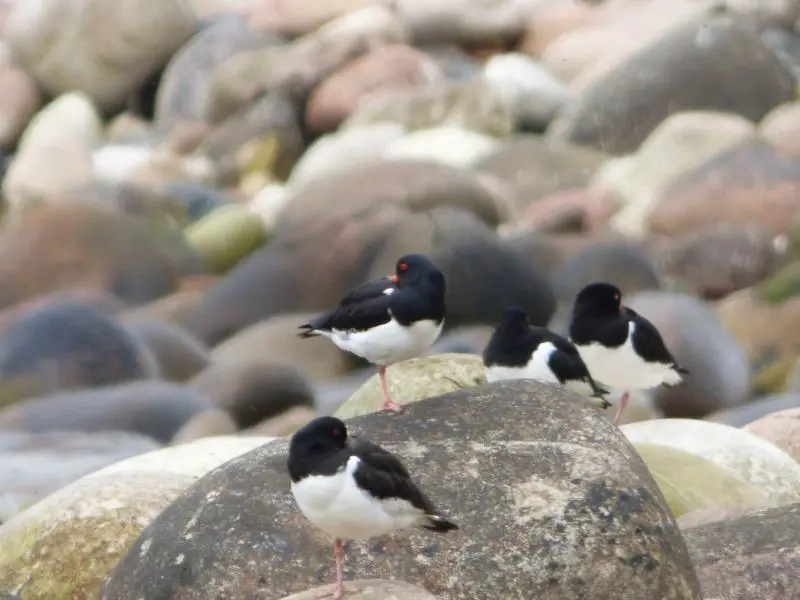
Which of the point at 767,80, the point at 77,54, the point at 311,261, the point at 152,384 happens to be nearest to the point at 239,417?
the point at 152,384

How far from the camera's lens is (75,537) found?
292 inches

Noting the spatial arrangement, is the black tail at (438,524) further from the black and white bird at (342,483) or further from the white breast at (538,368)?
the white breast at (538,368)

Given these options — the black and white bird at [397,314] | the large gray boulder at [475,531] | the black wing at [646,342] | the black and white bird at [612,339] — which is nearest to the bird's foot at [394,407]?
the black and white bird at [397,314]

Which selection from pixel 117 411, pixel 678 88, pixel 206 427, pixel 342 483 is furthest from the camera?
pixel 678 88

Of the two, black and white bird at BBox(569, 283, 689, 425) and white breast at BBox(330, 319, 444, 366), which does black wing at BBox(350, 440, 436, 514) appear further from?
black and white bird at BBox(569, 283, 689, 425)

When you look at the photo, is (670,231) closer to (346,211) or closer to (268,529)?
(346,211)

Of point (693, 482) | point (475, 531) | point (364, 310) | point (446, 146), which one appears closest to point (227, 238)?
point (446, 146)

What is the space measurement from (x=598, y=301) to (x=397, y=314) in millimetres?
2012

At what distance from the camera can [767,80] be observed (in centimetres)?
2422

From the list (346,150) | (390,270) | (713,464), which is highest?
(713,464)

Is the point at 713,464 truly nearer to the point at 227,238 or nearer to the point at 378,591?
the point at 378,591

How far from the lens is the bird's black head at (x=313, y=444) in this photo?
5207mm

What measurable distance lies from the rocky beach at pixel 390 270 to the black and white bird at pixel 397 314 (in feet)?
0.88

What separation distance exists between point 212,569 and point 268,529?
0.27 meters
